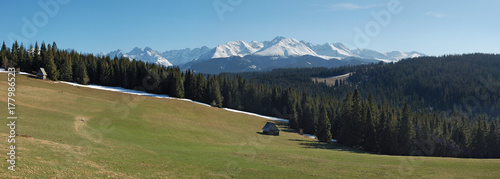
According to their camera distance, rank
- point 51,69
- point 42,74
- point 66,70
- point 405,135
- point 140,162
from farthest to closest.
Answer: point 66,70 < point 51,69 < point 42,74 < point 405,135 < point 140,162

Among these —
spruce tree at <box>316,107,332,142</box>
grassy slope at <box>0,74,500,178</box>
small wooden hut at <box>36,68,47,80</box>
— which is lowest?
spruce tree at <box>316,107,332,142</box>

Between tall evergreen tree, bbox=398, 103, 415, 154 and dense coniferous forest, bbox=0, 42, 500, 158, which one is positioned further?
dense coniferous forest, bbox=0, 42, 500, 158

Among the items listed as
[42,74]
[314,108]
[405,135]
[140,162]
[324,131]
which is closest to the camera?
[140,162]

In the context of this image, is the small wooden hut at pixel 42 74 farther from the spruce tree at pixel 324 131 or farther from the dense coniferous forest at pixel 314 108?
the spruce tree at pixel 324 131

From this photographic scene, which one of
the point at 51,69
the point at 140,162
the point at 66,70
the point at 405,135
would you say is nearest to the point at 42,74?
the point at 51,69

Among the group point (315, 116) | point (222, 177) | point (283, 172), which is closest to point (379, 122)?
point (315, 116)

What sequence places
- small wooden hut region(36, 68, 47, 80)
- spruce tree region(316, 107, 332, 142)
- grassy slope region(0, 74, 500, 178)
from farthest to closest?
1. small wooden hut region(36, 68, 47, 80)
2. spruce tree region(316, 107, 332, 142)
3. grassy slope region(0, 74, 500, 178)

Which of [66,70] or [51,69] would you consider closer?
[51,69]

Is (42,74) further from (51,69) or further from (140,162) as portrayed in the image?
(140,162)

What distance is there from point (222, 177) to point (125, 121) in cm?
4388

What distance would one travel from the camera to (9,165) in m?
19.6

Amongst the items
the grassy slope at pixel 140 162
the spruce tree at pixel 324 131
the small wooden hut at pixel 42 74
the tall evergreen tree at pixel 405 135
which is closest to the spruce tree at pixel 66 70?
the small wooden hut at pixel 42 74

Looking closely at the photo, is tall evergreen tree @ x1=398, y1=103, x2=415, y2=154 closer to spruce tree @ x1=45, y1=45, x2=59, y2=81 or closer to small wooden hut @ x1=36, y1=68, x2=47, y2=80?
spruce tree @ x1=45, y1=45, x2=59, y2=81

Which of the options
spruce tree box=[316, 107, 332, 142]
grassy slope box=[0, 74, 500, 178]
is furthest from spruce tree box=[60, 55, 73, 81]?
spruce tree box=[316, 107, 332, 142]
